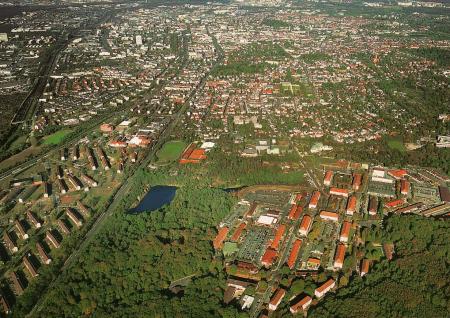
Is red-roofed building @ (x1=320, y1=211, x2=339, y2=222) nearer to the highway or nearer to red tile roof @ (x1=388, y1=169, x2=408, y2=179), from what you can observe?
red tile roof @ (x1=388, y1=169, x2=408, y2=179)

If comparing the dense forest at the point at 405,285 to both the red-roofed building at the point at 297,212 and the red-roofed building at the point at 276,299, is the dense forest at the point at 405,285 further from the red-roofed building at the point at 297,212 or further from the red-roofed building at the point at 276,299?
the red-roofed building at the point at 297,212

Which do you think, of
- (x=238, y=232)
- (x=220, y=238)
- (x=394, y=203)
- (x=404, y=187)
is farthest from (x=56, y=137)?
(x=404, y=187)

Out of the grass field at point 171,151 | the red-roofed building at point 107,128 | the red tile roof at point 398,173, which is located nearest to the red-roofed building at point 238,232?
the grass field at point 171,151

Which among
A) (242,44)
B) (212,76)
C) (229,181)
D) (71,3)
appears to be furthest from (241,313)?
(71,3)

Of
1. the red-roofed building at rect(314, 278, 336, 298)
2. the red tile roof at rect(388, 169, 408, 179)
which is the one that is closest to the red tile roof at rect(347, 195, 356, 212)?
the red tile roof at rect(388, 169, 408, 179)

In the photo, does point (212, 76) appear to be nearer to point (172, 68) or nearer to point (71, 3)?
point (172, 68)

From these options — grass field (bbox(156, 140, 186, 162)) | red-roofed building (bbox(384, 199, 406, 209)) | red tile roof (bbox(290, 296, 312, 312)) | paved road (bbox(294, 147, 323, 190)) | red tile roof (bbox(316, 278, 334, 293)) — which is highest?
red tile roof (bbox(316, 278, 334, 293))

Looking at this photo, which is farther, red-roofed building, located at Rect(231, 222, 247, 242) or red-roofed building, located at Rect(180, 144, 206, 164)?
red-roofed building, located at Rect(180, 144, 206, 164)
